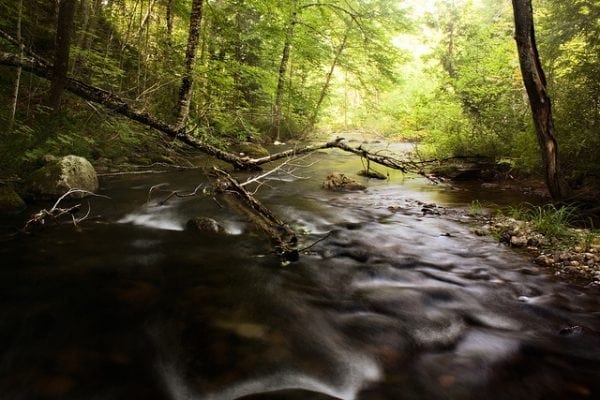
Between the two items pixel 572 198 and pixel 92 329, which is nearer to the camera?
pixel 92 329

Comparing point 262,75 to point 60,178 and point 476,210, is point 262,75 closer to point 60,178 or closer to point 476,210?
point 60,178

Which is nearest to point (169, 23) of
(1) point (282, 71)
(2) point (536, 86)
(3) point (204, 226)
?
(1) point (282, 71)

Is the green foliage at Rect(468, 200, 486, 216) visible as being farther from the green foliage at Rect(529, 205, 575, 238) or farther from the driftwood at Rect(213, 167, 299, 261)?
the driftwood at Rect(213, 167, 299, 261)

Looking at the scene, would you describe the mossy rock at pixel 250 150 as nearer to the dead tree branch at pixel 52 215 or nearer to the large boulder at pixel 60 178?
the large boulder at pixel 60 178

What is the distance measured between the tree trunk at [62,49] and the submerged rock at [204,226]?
2.98 meters

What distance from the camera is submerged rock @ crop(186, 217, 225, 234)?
545 cm

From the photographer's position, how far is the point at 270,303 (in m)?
3.44

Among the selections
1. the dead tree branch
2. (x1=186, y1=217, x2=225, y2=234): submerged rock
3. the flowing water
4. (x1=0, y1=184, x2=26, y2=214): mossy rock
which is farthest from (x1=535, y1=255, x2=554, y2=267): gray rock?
(x1=0, y1=184, x2=26, y2=214): mossy rock

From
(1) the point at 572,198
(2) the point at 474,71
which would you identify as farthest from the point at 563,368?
(2) the point at 474,71

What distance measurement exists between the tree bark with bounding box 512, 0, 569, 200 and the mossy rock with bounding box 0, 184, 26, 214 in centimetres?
825

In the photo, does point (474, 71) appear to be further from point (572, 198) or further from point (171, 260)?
point (171, 260)

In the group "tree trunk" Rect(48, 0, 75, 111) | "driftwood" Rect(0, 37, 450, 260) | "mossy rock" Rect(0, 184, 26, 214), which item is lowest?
"mossy rock" Rect(0, 184, 26, 214)

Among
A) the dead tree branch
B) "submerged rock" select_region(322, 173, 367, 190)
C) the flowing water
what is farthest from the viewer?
"submerged rock" select_region(322, 173, 367, 190)

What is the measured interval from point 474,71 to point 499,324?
9943 millimetres
